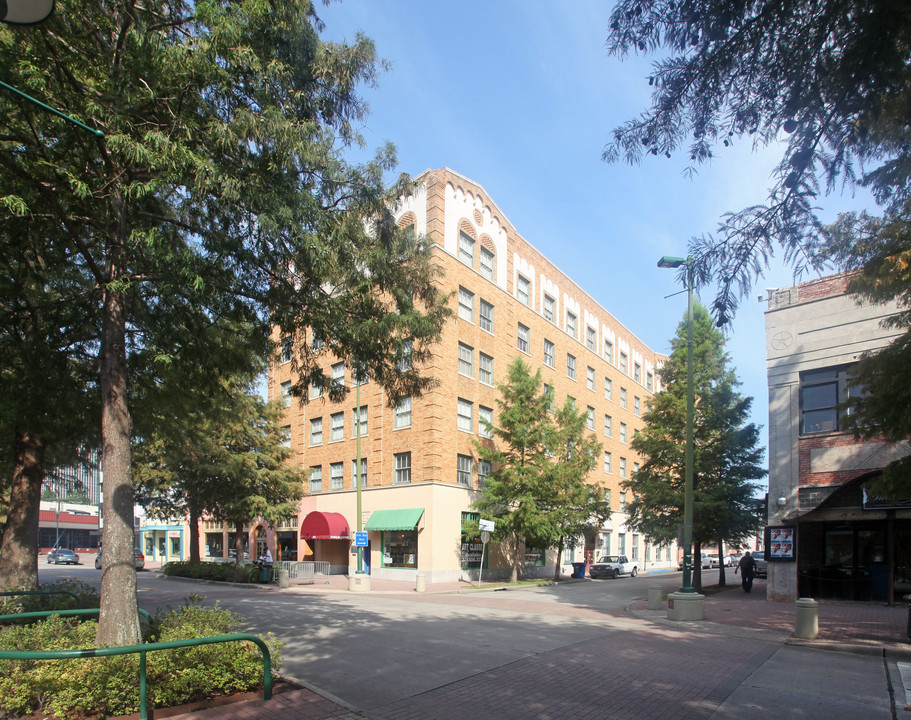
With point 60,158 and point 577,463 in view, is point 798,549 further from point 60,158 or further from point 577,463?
point 60,158

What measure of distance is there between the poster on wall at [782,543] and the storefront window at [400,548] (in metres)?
16.6

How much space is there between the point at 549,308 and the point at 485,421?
41.4 ft

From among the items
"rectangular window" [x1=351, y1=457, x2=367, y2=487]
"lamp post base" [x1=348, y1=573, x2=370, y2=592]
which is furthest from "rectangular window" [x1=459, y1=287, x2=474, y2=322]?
"lamp post base" [x1=348, y1=573, x2=370, y2=592]

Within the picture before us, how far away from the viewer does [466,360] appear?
34.7 metres

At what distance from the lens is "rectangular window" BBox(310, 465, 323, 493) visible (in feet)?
126

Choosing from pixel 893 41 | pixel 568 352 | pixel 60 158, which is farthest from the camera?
pixel 568 352

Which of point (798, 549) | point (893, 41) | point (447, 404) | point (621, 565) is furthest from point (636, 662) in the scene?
point (621, 565)

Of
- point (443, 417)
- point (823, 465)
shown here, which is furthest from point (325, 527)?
point (823, 465)

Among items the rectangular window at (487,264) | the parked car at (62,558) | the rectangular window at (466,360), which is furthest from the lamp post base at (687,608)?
the parked car at (62,558)

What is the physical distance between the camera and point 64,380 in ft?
41.5

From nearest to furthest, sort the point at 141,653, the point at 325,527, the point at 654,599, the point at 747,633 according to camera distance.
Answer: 1. the point at 141,653
2. the point at 747,633
3. the point at 654,599
4. the point at 325,527

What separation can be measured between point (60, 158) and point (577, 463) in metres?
28.0

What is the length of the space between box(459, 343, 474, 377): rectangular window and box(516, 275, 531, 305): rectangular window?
21.7 feet

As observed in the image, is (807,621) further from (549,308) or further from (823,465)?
(549,308)
